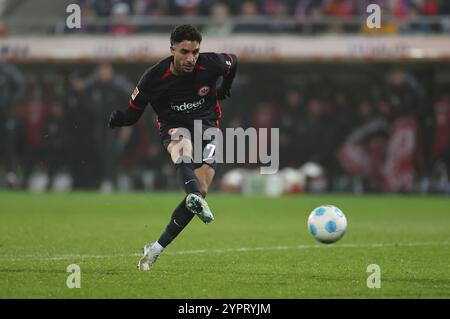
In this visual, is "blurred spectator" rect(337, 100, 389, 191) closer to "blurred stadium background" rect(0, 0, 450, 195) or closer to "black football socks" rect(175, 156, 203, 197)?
"blurred stadium background" rect(0, 0, 450, 195)

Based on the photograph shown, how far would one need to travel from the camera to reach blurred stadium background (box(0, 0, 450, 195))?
71.6 feet

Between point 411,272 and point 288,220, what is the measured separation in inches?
253

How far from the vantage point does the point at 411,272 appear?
27.9ft

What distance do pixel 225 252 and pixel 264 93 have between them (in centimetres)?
1432

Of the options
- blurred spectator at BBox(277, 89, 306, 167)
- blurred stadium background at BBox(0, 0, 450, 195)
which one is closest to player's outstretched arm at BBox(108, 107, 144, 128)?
blurred stadium background at BBox(0, 0, 450, 195)

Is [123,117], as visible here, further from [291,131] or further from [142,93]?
[291,131]

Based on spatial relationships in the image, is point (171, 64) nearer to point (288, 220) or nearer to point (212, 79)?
point (212, 79)

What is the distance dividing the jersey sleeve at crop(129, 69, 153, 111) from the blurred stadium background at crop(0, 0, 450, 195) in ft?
41.7

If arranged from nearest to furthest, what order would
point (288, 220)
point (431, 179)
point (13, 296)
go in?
point (13, 296), point (288, 220), point (431, 179)

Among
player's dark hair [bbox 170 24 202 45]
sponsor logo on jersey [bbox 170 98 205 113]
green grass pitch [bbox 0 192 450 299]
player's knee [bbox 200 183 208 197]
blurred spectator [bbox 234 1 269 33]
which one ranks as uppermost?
blurred spectator [bbox 234 1 269 33]

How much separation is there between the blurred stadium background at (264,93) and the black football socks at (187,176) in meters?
13.2

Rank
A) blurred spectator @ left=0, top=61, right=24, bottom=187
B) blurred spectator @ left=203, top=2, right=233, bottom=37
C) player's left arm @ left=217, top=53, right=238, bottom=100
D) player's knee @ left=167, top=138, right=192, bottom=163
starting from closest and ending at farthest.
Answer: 1. player's knee @ left=167, top=138, right=192, bottom=163
2. player's left arm @ left=217, top=53, right=238, bottom=100
3. blurred spectator @ left=203, top=2, right=233, bottom=37
4. blurred spectator @ left=0, top=61, right=24, bottom=187

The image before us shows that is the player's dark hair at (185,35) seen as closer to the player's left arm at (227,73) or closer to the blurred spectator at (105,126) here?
the player's left arm at (227,73)

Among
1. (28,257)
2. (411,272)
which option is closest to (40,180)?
(28,257)
